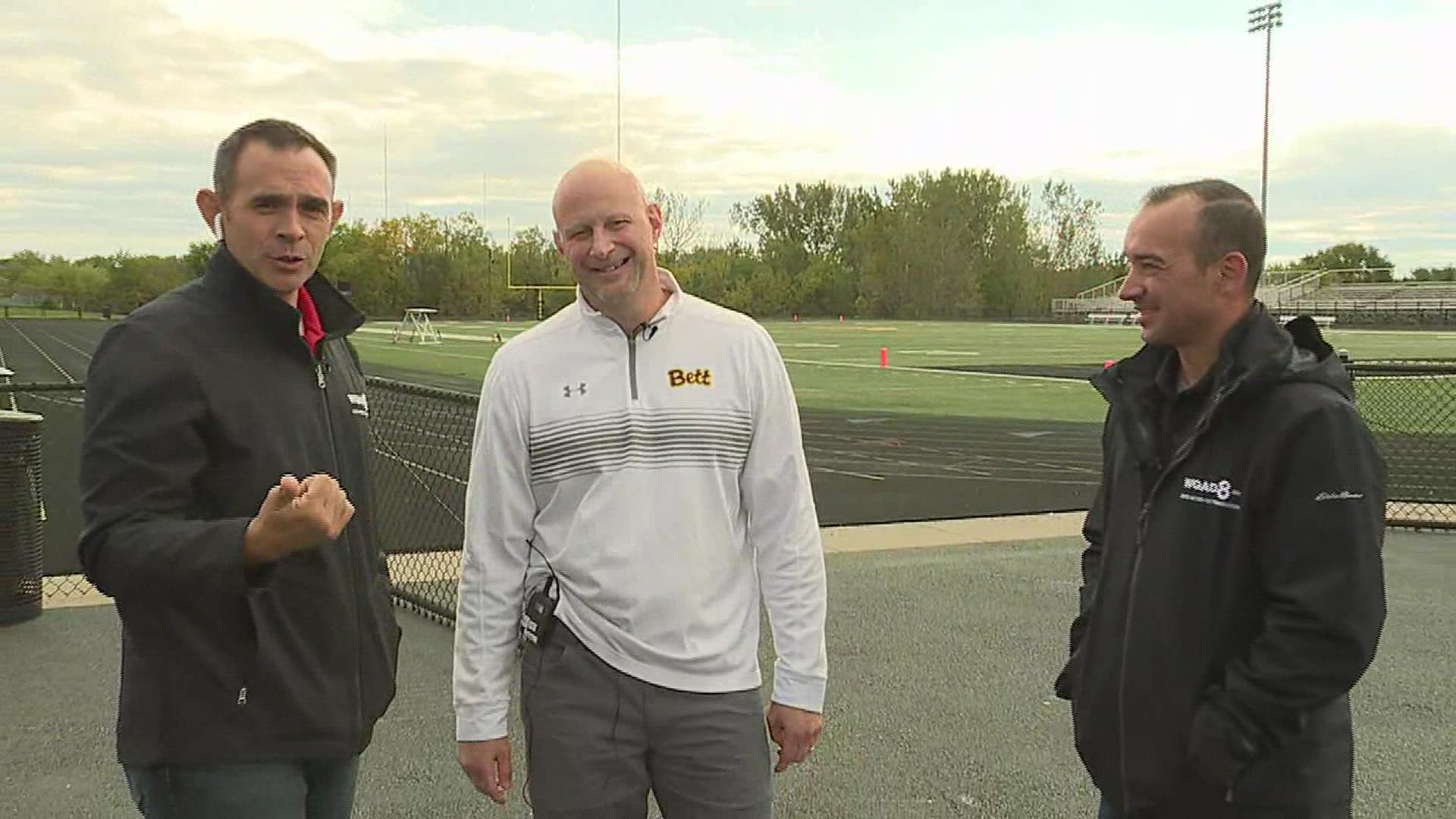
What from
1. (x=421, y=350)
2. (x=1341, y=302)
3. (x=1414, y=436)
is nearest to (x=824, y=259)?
(x=1341, y=302)

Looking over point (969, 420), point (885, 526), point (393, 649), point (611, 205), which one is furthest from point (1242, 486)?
point (969, 420)

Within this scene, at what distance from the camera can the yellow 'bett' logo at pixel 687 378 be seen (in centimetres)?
260

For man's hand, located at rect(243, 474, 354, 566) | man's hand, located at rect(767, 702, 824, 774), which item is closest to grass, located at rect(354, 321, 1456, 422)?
man's hand, located at rect(767, 702, 824, 774)

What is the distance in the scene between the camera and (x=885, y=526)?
31.8 ft

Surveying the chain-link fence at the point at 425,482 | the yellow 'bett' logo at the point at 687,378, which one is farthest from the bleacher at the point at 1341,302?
the yellow 'bett' logo at the point at 687,378

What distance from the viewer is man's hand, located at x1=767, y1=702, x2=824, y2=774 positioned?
269cm

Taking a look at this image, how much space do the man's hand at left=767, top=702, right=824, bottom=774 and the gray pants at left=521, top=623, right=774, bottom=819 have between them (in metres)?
0.10

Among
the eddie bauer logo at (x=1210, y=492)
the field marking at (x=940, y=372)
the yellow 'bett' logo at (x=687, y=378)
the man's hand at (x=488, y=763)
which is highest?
the yellow 'bett' logo at (x=687, y=378)

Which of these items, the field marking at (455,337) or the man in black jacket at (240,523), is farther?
the field marking at (455,337)

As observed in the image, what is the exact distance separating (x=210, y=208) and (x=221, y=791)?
1.10m

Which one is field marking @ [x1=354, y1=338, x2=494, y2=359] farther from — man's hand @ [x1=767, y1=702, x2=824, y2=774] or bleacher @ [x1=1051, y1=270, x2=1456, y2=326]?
bleacher @ [x1=1051, y1=270, x2=1456, y2=326]

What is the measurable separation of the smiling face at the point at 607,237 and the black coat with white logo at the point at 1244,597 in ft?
3.72

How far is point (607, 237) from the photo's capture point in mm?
2561

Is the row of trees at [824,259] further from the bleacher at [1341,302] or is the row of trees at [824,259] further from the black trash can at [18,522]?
the black trash can at [18,522]
